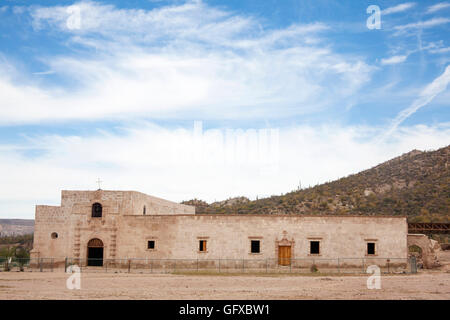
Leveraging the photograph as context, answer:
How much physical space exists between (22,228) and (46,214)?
316ft

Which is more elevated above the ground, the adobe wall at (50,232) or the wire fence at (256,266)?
the adobe wall at (50,232)

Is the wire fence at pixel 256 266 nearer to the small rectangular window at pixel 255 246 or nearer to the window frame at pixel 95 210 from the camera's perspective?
the small rectangular window at pixel 255 246

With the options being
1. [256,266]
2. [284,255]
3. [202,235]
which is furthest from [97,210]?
[284,255]

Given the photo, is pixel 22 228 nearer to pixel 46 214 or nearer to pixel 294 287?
pixel 46 214

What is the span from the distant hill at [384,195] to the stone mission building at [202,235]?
973 inches

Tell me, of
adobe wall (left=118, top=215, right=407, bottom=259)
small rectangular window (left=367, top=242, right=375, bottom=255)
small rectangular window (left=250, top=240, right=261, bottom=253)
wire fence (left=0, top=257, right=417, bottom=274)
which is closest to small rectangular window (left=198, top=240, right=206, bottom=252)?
adobe wall (left=118, top=215, right=407, bottom=259)

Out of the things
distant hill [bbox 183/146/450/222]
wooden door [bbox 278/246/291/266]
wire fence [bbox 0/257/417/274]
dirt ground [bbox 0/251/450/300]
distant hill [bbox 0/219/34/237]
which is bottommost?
dirt ground [bbox 0/251/450/300]

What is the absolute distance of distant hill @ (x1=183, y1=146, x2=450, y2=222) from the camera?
2559 inches

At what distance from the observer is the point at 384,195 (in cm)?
7250

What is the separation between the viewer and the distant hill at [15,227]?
123m

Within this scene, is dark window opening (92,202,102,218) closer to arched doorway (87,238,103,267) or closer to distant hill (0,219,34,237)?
arched doorway (87,238,103,267)

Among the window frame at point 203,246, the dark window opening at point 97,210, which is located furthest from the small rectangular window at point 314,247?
the dark window opening at point 97,210

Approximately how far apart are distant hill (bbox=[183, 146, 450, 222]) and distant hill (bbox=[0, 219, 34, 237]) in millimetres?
59687
